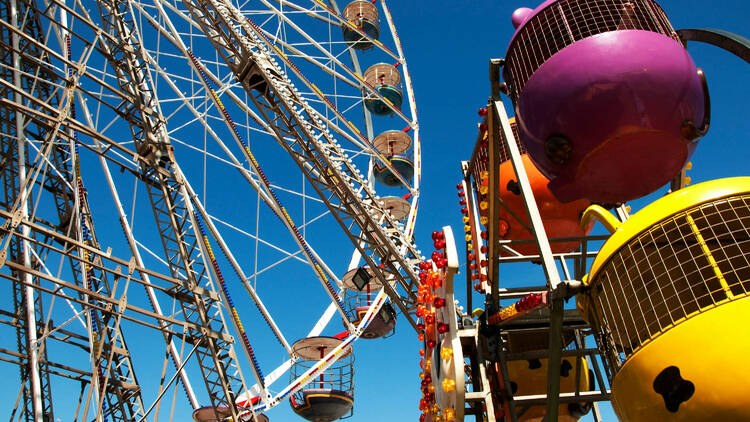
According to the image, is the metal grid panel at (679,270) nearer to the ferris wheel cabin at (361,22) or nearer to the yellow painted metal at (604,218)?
the yellow painted metal at (604,218)

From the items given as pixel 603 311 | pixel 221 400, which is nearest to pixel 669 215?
pixel 603 311

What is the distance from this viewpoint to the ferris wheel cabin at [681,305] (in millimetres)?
3359

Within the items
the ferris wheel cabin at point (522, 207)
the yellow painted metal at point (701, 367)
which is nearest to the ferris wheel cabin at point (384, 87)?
the ferris wheel cabin at point (522, 207)

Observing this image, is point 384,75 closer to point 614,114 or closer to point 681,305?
point 614,114

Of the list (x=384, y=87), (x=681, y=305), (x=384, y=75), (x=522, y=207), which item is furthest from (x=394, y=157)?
(x=681, y=305)

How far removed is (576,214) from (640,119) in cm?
270

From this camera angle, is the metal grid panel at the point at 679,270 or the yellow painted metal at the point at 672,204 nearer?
the metal grid panel at the point at 679,270

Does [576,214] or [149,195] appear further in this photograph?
[149,195]

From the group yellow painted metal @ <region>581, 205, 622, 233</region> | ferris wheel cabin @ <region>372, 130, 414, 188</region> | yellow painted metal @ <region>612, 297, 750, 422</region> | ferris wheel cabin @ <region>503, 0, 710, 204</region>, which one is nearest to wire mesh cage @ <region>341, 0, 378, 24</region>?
ferris wheel cabin @ <region>372, 130, 414, 188</region>

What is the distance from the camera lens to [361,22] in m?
23.2

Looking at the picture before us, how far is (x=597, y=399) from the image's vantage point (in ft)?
21.7

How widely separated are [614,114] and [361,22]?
19.6 meters

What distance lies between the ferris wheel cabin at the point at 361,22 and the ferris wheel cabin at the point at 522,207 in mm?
15337

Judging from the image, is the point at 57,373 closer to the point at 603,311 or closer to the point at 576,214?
the point at 576,214
